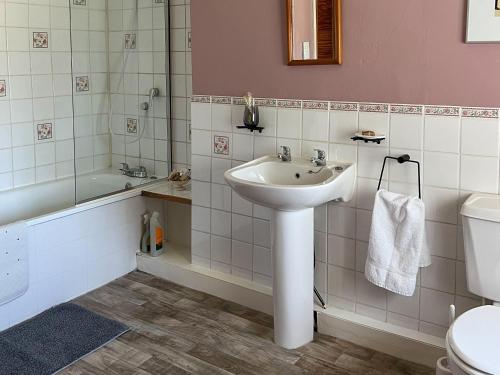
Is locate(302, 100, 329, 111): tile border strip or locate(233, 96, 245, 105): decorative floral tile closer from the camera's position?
locate(302, 100, 329, 111): tile border strip

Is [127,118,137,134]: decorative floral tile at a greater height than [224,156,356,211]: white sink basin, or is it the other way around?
[127,118,137,134]: decorative floral tile

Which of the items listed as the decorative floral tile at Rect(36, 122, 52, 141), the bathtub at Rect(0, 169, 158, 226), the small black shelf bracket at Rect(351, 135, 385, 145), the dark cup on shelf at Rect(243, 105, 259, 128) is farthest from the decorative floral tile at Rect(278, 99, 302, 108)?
the decorative floral tile at Rect(36, 122, 52, 141)

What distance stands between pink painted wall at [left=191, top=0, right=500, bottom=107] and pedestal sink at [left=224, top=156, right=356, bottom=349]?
1.17 feet

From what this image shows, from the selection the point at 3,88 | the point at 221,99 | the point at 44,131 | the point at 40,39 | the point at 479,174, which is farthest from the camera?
the point at 44,131

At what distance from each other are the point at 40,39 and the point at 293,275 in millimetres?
2202

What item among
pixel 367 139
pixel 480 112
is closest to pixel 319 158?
pixel 367 139

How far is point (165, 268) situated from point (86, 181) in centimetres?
70

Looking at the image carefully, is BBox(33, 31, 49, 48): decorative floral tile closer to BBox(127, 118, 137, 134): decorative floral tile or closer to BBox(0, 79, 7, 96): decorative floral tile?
BBox(0, 79, 7, 96): decorative floral tile

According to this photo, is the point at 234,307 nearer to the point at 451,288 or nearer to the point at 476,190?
the point at 451,288

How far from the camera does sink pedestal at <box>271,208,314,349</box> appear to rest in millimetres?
2539

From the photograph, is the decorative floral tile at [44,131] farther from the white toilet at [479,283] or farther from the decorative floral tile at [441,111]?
the white toilet at [479,283]

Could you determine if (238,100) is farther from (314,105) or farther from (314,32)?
(314,32)

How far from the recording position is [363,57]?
2520 millimetres

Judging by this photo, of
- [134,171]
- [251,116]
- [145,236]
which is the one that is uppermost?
[251,116]
